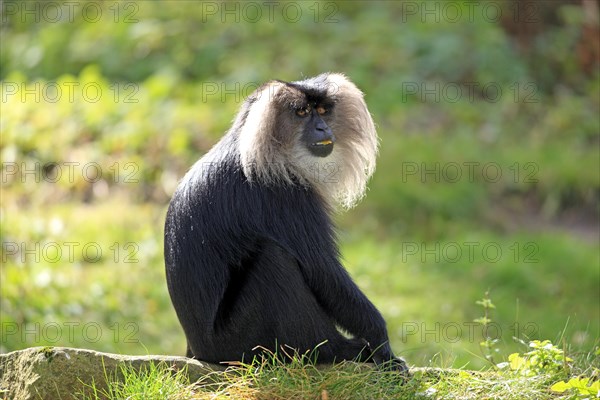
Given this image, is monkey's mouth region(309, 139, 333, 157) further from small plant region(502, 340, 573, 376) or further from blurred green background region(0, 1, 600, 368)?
blurred green background region(0, 1, 600, 368)

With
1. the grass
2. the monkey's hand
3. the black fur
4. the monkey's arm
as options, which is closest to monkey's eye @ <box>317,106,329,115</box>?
the black fur

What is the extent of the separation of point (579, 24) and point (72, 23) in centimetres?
784

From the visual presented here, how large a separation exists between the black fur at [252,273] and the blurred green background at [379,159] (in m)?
2.28

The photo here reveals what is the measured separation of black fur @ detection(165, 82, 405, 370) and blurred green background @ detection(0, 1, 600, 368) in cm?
228

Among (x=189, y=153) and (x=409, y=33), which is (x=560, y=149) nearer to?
(x=409, y=33)

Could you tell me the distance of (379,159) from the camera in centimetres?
1157

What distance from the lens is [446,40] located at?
1373 centimetres

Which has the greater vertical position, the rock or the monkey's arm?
the monkey's arm

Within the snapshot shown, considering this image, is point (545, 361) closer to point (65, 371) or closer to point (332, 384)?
point (332, 384)

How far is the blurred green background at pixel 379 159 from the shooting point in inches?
367

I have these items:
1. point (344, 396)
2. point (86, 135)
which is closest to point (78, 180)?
point (86, 135)

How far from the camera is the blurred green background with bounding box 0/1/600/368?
931cm

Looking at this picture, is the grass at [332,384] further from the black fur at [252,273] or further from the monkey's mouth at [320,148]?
the monkey's mouth at [320,148]

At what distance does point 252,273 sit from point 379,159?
6.68m
